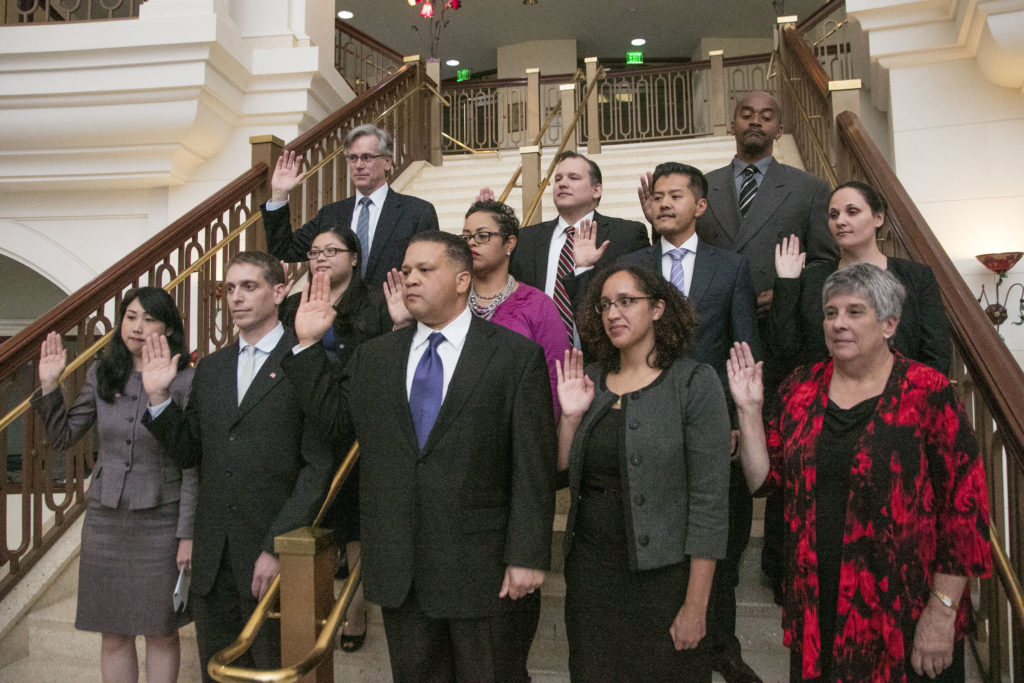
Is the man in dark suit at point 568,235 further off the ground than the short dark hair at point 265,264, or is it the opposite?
the man in dark suit at point 568,235

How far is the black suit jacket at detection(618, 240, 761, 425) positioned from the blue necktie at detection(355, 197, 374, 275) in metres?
1.35

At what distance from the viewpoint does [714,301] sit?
2.33 metres

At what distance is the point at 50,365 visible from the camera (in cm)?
247

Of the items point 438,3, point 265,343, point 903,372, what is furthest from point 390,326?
point 438,3

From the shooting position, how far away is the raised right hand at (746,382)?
1.94m

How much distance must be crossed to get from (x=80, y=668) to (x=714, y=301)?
276 centimetres

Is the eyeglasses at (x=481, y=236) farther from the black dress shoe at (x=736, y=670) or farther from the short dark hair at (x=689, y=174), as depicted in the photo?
the black dress shoe at (x=736, y=670)

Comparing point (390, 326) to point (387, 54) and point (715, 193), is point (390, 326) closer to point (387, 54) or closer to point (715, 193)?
point (715, 193)

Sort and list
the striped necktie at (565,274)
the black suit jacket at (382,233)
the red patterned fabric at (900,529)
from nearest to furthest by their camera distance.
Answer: the red patterned fabric at (900,529)
the striped necktie at (565,274)
the black suit jacket at (382,233)

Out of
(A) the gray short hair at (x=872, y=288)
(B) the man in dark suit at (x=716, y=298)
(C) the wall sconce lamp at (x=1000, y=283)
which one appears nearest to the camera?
(A) the gray short hair at (x=872, y=288)

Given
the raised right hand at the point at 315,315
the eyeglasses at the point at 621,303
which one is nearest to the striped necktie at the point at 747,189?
→ the eyeglasses at the point at 621,303

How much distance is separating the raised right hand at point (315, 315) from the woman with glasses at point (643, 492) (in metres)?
0.65

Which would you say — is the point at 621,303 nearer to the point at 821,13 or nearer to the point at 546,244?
the point at 546,244

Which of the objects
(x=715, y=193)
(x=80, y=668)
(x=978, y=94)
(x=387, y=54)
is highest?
(x=387, y=54)
